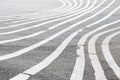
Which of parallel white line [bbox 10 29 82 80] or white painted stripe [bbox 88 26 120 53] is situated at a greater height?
white painted stripe [bbox 88 26 120 53]

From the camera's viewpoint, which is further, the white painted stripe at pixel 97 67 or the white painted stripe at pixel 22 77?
the white painted stripe at pixel 97 67

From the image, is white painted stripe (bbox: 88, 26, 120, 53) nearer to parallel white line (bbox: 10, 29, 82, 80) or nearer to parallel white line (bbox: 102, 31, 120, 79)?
parallel white line (bbox: 102, 31, 120, 79)

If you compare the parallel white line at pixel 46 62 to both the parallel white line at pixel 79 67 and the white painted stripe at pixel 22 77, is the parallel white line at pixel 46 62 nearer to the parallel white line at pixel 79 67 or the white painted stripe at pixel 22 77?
the white painted stripe at pixel 22 77

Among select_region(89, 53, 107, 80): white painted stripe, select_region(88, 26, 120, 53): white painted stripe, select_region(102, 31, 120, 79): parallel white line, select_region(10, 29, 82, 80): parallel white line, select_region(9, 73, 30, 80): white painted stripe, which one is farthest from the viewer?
select_region(88, 26, 120, 53): white painted stripe

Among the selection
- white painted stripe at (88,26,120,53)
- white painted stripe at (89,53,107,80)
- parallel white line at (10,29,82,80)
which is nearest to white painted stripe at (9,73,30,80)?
parallel white line at (10,29,82,80)

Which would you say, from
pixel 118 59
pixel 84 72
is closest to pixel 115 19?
pixel 118 59

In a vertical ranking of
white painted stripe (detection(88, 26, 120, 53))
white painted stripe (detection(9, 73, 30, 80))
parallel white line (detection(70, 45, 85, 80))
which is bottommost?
white painted stripe (detection(9, 73, 30, 80))

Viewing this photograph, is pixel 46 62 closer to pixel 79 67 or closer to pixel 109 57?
pixel 79 67

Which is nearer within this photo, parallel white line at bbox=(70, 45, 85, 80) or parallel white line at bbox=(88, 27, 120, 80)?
parallel white line at bbox=(70, 45, 85, 80)

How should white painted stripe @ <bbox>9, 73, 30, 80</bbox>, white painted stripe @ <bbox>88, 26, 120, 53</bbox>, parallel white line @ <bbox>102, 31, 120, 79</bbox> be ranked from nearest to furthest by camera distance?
white painted stripe @ <bbox>9, 73, 30, 80</bbox> < parallel white line @ <bbox>102, 31, 120, 79</bbox> < white painted stripe @ <bbox>88, 26, 120, 53</bbox>

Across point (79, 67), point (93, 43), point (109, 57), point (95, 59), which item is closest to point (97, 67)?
point (79, 67)

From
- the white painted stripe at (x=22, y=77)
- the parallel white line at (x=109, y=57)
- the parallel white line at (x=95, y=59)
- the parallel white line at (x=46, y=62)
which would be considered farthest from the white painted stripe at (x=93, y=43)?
the white painted stripe at (x=22, y=77)

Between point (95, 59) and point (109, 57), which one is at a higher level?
point (109, 57)

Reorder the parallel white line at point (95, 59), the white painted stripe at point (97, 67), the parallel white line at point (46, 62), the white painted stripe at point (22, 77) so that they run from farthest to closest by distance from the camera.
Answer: the parallel white line at point (95, 59) → the white painted stripe at point (97, 67) → the parallel white line at point (46, 62) → the white painted stripe at point (22, 77)
